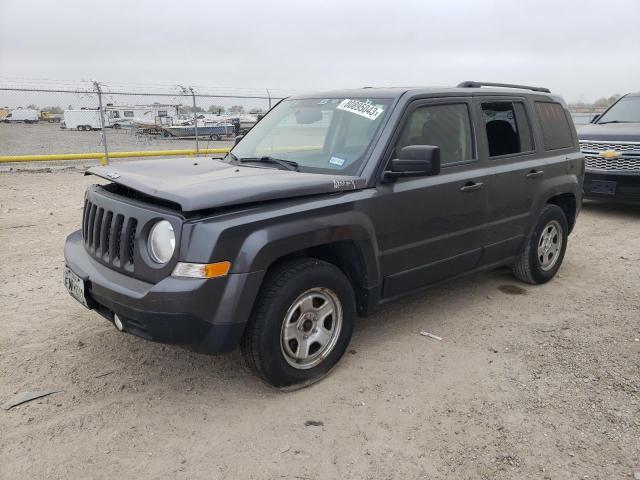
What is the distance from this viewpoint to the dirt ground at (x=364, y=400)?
2674 mm

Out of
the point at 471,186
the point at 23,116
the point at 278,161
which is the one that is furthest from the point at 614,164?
the point at 23,116

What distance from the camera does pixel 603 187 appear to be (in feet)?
27.5

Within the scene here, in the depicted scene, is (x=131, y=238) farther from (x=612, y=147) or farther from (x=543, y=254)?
(x=612, y=147)

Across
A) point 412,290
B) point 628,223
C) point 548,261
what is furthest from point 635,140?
point 412,290

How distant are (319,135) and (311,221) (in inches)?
42.8

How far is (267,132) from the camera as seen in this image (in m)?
4.37

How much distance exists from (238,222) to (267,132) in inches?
67.9

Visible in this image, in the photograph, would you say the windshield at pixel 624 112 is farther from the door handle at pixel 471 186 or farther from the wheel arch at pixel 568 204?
the door handle at pixel 471 186

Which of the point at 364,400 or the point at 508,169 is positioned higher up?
the point at 508,169

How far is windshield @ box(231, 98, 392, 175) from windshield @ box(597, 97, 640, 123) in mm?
7387

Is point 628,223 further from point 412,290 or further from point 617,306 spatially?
point 412,290

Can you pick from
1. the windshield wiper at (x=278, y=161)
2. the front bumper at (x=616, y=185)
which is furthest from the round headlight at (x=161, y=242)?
the front bumper at (x=616, y=185)

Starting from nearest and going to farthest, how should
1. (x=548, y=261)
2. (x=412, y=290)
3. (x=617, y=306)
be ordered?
(x=412, y=290)
(x=617, y=306)
(x=548, y=261)

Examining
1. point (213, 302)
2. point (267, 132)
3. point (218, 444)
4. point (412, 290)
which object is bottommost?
point (218, 444)
